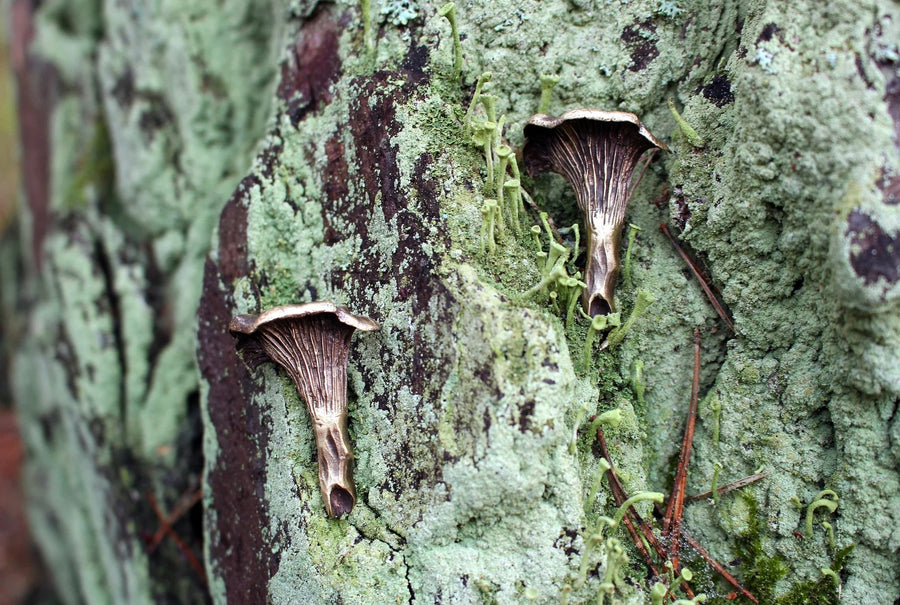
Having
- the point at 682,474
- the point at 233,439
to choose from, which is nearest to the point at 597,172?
the point at 682,474

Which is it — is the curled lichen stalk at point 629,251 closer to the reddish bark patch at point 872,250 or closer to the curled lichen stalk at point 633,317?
the curled lichen stalk at point 633,317

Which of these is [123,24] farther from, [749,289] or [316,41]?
[749,289]

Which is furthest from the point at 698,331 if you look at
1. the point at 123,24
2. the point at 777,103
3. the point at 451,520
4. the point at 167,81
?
the point at 123,24

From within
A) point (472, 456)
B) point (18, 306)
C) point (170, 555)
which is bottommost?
point (170, 555)

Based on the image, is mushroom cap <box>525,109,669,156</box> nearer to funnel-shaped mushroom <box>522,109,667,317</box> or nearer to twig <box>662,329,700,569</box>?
funnel-shaped mushroom <box>522,109,667,317</box>

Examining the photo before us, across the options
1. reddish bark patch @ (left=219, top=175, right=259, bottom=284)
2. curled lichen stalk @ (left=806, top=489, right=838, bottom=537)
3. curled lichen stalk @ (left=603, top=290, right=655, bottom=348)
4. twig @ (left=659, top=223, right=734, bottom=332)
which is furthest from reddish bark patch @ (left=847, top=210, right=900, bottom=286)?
reddish bark patch @ (left=219, top=175, right=259, bottom=284)
